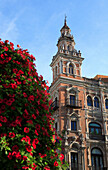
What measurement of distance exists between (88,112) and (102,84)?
193 inches

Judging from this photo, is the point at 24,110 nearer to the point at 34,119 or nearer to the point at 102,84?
the point at 34,119

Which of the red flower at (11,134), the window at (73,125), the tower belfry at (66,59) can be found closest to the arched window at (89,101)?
the tower belfry at (66,59)

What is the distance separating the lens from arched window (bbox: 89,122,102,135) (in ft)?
86.4

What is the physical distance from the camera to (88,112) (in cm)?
2703

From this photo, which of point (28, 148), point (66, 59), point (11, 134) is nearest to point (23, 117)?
point (11, 134)

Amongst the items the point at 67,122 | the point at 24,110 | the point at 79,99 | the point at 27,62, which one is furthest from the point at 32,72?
the point at 79,99

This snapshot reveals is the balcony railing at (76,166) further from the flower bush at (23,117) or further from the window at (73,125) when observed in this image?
the flower bush at (23,117)

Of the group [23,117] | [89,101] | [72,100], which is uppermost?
[89,101]

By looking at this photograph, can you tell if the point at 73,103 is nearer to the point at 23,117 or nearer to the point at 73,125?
the point at 73,125

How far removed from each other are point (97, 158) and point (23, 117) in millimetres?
19626

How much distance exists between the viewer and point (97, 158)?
2511 centimetres

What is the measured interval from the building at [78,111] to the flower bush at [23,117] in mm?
15540

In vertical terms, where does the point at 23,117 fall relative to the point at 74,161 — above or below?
above

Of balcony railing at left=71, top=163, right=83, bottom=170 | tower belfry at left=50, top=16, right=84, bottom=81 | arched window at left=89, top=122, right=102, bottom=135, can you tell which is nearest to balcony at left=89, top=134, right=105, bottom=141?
arched window at left=89, top=122, right=102, bottom=135
